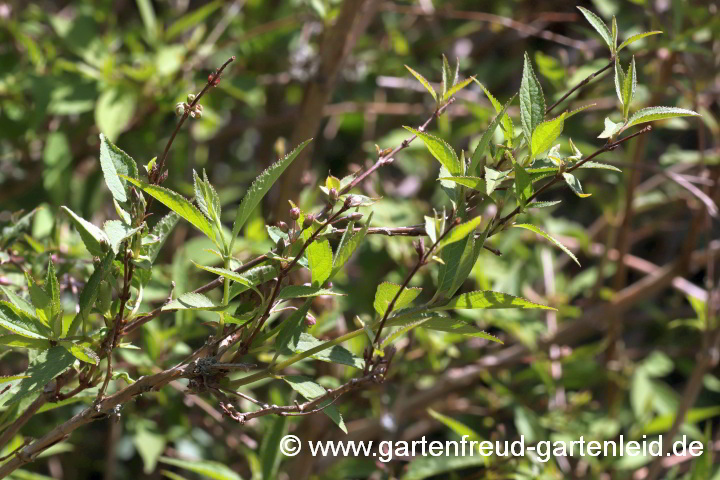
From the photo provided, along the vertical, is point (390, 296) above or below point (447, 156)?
below

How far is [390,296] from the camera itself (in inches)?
36.5

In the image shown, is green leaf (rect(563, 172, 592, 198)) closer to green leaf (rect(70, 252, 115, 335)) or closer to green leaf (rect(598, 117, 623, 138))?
green leaf (rect(598, 117, 623, 138))

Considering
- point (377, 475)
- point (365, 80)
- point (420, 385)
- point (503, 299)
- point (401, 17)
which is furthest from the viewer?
point (401, 17)

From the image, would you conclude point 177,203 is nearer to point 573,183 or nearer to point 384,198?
point 573,183

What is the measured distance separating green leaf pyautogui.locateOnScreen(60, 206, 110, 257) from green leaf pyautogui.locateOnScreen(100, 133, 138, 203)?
0.15 ft

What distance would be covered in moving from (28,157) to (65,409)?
649 mm

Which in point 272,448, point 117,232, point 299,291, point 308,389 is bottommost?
point 272,448

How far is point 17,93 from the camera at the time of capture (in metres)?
1.93

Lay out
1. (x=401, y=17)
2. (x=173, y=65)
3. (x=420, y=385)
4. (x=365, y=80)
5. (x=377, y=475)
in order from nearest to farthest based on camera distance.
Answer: (x=377, y=475), (x=173, y=65), (x=420, y=385), (x=365, y=80), (x=401, y=17)

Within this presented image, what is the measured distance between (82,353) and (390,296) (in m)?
0.35

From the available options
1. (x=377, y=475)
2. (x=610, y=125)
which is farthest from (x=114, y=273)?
(x=377, y=475)

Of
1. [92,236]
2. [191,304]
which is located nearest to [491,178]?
[191,304]

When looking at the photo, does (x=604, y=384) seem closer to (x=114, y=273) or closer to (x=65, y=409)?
(x=65, y=409)

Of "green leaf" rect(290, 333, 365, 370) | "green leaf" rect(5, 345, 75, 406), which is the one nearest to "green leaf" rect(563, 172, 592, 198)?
"green leaf" rect(290, 333, 365, 370)
